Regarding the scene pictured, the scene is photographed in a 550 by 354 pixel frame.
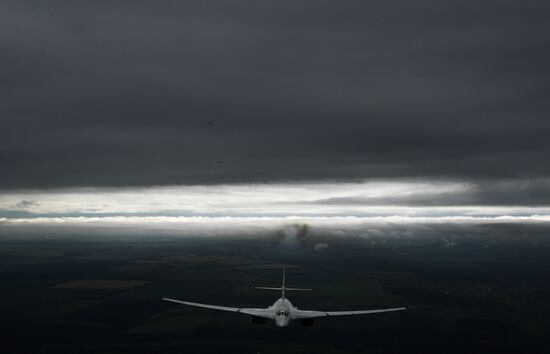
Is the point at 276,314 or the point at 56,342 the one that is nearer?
the point at 276,314

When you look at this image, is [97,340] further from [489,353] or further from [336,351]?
[489,353]

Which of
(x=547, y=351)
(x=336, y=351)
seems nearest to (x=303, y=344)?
(x=336, y=351)

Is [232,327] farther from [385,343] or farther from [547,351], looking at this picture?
[547,351]

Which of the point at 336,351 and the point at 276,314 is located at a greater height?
the point at 276,314

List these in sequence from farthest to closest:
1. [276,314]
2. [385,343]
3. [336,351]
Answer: [385,343]
[336,351]
[276,314]

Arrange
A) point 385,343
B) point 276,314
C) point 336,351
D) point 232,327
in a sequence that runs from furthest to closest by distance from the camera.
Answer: point 232,327 < point 385,343 < point 336,351 < point 276,314

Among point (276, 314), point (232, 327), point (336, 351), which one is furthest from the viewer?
point (232, 327)

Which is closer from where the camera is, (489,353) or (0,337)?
(489,353)

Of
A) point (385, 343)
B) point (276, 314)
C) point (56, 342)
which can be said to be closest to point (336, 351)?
point (385, 343)

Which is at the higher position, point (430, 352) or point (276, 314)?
point (276, 314)
